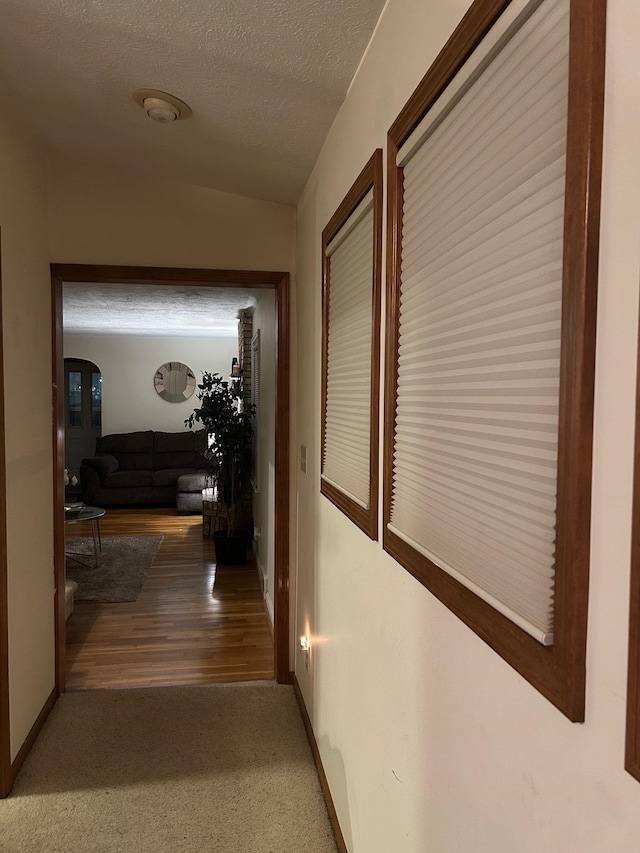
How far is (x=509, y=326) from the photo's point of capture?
0.81 m

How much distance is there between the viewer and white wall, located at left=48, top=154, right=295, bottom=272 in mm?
2779

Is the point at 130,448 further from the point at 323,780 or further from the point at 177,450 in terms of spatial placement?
the point at 323,780

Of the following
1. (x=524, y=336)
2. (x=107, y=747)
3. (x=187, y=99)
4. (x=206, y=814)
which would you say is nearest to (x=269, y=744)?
(x=206, y=814)

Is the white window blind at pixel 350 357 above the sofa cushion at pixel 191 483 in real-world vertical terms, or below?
above

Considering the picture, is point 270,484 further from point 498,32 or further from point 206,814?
point 498,32

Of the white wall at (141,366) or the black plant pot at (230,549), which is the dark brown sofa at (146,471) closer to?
the white wall at (141,366)

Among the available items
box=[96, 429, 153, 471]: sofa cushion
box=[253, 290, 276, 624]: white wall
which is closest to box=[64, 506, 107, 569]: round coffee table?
box=[253, 290, 276, 624]: white wall

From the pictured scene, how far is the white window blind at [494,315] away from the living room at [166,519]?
2485 millimetres

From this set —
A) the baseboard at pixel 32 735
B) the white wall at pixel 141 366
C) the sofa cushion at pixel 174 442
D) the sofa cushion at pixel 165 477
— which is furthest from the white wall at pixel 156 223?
the white wall at pixel 141 366

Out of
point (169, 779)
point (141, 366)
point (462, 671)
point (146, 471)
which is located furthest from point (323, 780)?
point (141, 366)

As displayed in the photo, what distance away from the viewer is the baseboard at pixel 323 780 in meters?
1.89

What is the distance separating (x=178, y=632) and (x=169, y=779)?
4.78 ft

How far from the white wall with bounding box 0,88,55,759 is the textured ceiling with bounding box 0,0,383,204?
0.25 m

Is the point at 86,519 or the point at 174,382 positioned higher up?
the point at 174,382
